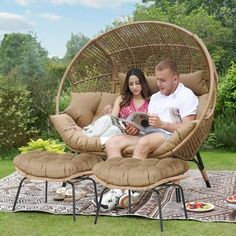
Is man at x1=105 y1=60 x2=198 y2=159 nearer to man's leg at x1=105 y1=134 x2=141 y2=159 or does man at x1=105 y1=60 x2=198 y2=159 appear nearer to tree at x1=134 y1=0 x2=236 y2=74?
man's leg at x1=105 y1=134 x2=141 y2=159

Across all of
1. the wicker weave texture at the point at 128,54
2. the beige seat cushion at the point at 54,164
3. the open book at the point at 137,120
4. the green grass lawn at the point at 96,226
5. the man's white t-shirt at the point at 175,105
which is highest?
the wicker weave texture at the point at 128,54

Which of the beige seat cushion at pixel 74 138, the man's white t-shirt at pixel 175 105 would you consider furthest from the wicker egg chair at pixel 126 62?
the man's white t-shirt at pixel 175 105

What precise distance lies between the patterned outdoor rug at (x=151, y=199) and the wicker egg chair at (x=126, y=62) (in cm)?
26

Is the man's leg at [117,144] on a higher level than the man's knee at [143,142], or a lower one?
lower

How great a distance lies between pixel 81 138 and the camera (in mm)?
4969

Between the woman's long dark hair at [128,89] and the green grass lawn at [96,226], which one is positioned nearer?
the green grass lawn at [96,226]

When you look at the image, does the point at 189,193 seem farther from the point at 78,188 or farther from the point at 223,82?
the point at 223,82

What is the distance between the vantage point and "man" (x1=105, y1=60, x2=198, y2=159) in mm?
4512

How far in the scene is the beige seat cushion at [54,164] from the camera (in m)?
4.16

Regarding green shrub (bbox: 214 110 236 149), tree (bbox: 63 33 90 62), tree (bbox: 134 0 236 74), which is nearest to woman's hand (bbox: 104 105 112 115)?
green shrub (bbox: 214 110 236 149)

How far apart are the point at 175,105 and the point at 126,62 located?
1465 millimetres

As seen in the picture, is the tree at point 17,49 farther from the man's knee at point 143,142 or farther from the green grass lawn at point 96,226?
the green grass lawn at point 96,226

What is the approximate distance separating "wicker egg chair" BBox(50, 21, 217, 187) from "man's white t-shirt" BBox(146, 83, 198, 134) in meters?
0.11

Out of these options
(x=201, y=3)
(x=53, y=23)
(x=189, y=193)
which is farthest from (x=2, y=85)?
(x=201, y=3)
